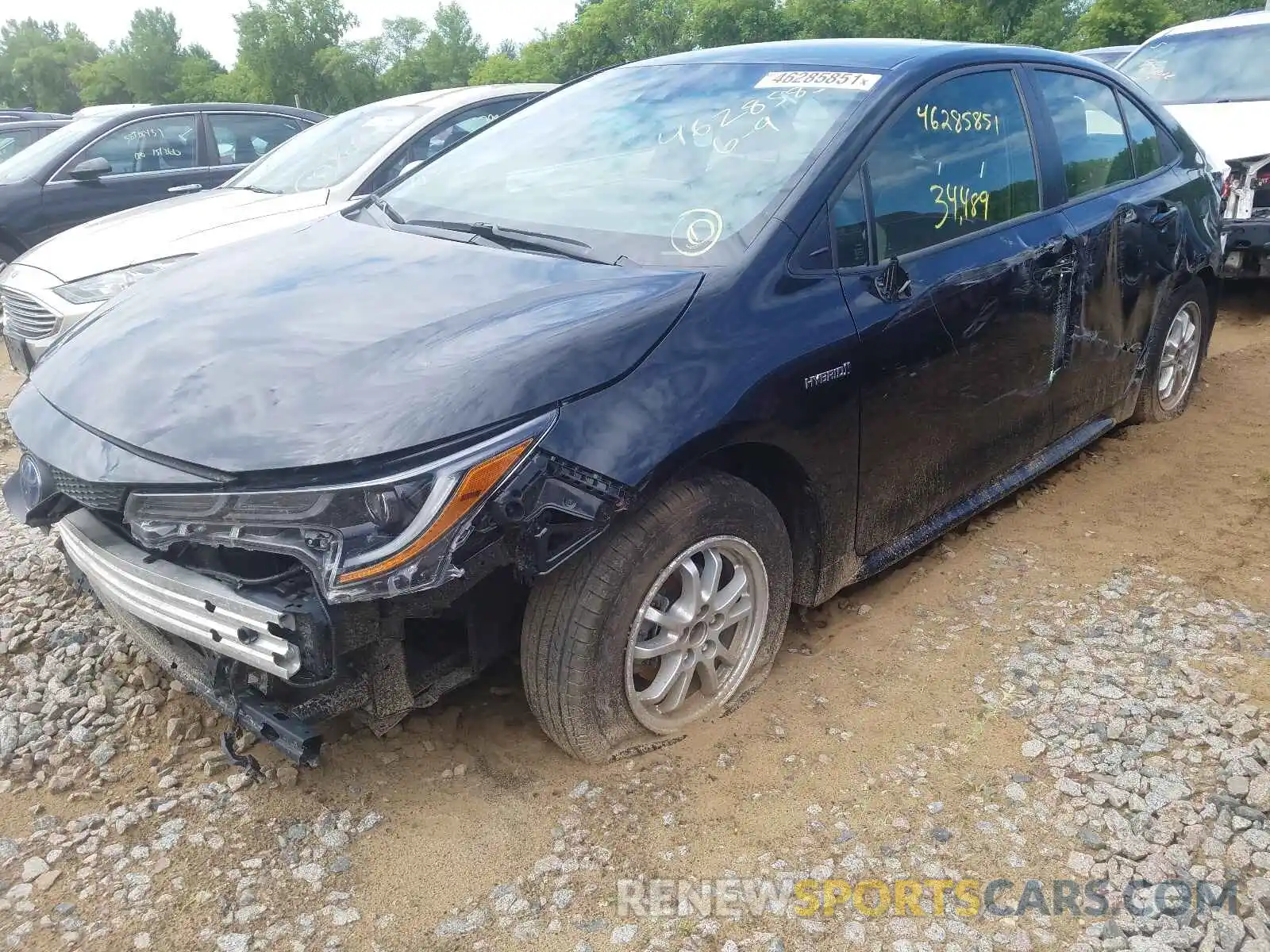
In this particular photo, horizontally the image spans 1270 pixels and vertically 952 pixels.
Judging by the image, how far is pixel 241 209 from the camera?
18.4 feet

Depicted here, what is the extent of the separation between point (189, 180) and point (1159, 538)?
751 centimetres

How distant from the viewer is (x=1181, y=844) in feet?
7.31

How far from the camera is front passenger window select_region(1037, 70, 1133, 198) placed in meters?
3.54

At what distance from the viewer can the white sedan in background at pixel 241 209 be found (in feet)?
16.9

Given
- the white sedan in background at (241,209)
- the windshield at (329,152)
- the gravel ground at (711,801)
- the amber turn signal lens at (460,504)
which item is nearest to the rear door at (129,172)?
the windshield at (329,152)

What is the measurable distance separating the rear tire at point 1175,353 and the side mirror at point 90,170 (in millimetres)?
7201

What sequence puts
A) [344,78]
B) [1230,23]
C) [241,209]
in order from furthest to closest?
1. [344,78]
2. [1230,23]
3. [241,209]

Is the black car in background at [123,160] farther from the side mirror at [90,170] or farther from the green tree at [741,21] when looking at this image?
the green tree at [741,21]

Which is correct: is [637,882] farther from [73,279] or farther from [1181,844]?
[73,279]

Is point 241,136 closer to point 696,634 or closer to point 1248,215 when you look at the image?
point 696,634

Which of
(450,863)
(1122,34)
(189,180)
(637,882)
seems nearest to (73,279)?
(189,180)

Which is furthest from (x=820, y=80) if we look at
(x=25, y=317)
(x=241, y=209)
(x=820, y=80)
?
(x=25, y=317)

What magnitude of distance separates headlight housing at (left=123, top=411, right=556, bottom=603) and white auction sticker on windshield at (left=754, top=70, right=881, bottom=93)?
1651mm

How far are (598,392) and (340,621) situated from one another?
72 centimetres
